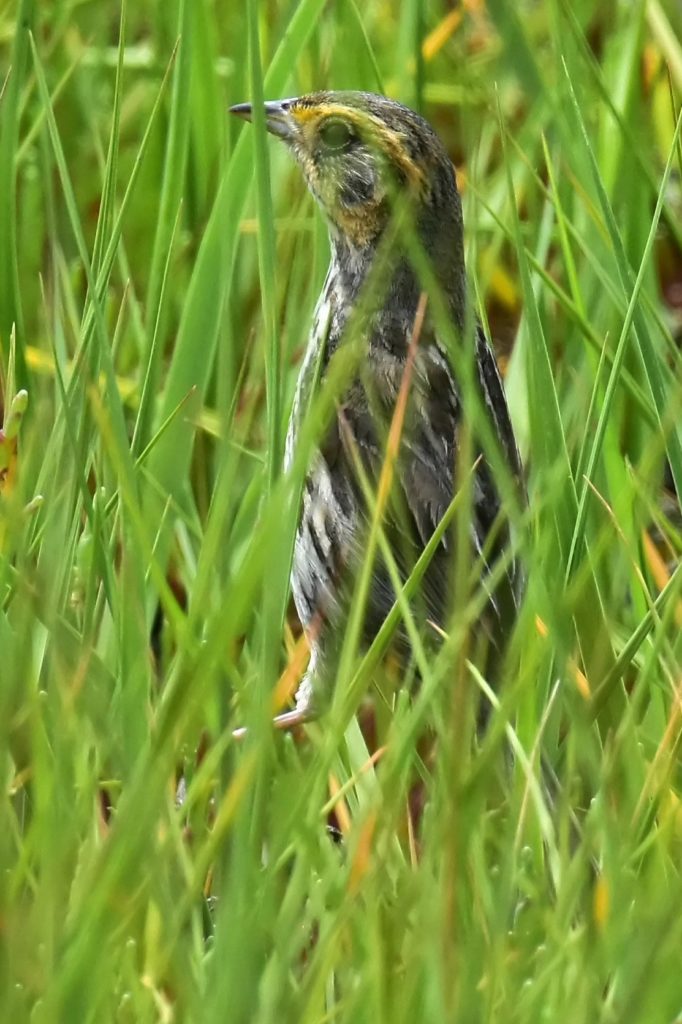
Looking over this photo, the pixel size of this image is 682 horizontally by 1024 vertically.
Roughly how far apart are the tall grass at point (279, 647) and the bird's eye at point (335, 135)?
147mm

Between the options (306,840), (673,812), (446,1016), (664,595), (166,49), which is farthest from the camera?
(166,49)

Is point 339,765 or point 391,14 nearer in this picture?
point 339,765

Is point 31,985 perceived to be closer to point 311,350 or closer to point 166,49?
point 311,350

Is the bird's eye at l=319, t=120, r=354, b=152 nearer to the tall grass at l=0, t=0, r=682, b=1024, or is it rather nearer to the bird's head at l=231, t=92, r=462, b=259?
the bird's head at l=231, t=92, r=462, b=259

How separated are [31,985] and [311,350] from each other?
5.97 feet

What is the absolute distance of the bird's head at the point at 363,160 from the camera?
3479 millimetres

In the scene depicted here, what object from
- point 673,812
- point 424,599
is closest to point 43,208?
point 424,599

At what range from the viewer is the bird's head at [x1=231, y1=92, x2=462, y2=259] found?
348cm

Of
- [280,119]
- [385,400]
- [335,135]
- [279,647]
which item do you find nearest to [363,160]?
[335,135]

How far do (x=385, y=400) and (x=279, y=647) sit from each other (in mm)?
1310

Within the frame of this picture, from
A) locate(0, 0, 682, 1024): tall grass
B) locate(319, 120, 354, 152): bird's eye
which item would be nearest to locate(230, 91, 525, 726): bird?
locate(319, 120, 354, 152): bird's eye

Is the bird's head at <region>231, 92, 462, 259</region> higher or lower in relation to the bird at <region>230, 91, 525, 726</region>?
higher

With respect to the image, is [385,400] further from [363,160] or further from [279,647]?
[279,647]

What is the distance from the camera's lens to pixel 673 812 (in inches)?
86.2
